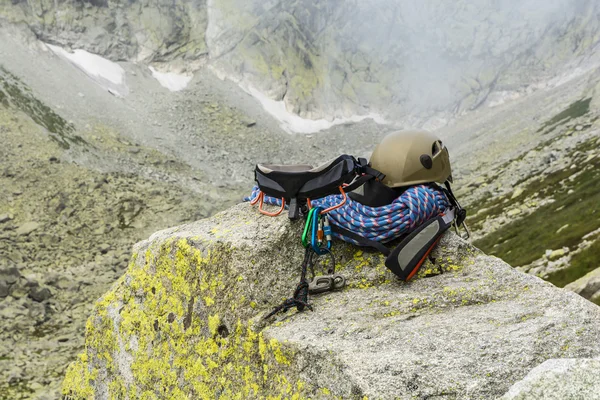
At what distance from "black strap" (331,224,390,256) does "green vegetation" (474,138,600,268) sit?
20466mm

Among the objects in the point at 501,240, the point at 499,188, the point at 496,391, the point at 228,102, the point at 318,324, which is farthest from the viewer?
the point at 228,102

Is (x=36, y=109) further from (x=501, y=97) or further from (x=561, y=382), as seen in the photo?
(x=501, y=97)

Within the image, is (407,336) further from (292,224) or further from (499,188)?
(499,188)

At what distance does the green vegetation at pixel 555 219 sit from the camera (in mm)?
28703

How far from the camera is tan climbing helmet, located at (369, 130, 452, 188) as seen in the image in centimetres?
598

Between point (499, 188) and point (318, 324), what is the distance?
5154 cm

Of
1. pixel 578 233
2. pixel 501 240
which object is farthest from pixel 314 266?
pixel 501 240

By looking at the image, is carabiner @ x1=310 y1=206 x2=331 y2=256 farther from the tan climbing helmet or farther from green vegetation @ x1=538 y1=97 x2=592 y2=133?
green vegetation @ x1=538 y1=97 x2=592 y2=133

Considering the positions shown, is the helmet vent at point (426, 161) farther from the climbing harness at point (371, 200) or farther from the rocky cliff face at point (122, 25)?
the rocky cliff face at point (122, 25)

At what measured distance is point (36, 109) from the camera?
171ft

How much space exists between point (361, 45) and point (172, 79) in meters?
59.9

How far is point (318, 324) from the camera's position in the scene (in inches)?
195

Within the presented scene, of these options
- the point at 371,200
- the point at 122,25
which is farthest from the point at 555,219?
the point at 122,25

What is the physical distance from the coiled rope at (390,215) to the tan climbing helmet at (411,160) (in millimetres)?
175
